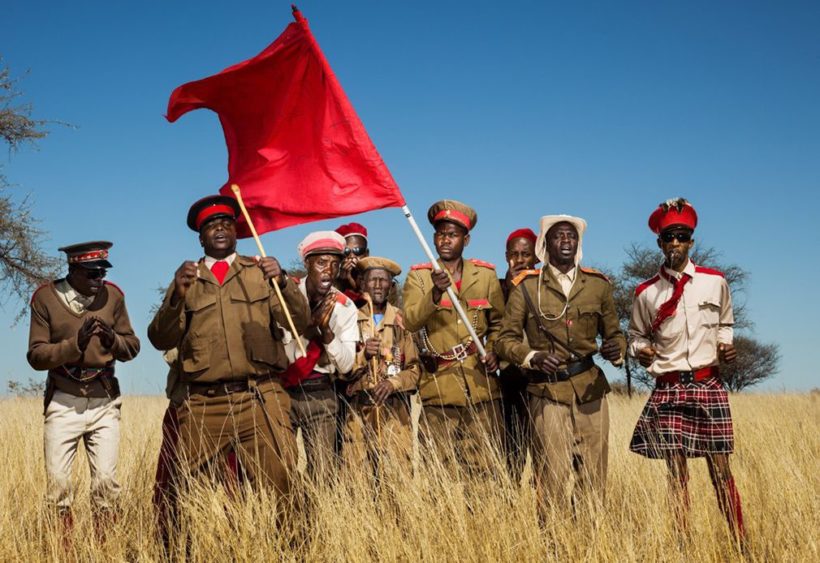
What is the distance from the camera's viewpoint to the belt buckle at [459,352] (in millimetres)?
6379

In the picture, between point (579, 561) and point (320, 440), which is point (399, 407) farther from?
point (579, 561)

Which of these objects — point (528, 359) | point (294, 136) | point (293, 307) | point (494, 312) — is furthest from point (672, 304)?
point (294, 136)

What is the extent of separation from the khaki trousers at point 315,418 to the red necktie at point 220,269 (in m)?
1.14

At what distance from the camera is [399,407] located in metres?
6.66

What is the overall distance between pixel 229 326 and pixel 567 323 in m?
2.41

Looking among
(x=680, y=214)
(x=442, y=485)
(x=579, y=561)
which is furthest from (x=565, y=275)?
(x=579, y=561)

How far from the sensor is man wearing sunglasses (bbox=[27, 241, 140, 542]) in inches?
232

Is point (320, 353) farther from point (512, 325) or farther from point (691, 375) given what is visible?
point (691, 375)

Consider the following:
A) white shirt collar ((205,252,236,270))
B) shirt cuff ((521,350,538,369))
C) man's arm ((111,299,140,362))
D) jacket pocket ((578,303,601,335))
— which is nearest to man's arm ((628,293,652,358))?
jacket pocket ((578,303,601,335))

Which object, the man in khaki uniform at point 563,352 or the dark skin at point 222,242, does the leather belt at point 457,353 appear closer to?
the man in khaki uniform at point 563,352

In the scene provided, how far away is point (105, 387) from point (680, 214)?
439cm

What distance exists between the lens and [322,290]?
6059 millimetres

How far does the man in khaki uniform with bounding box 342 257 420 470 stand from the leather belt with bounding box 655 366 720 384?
195 cm

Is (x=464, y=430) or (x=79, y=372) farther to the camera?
(x=464, y=430)
